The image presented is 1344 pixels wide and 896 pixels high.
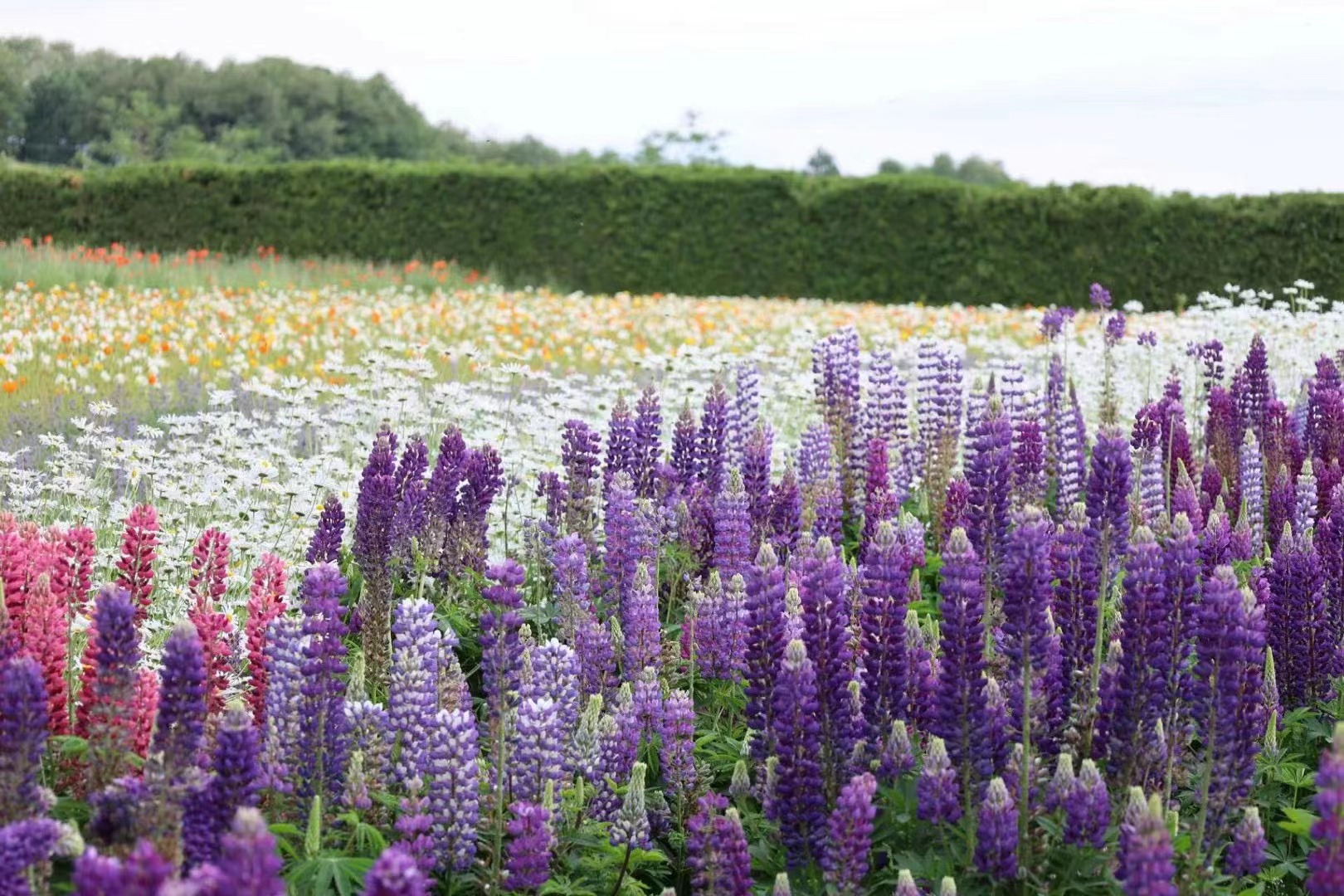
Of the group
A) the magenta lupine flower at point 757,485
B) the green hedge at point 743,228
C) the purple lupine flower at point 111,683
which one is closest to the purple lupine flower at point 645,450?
the magenta lupine flower at point 757,485

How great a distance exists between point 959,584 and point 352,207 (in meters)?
24.4

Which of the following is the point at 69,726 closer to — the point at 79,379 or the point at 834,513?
the point at 834,513

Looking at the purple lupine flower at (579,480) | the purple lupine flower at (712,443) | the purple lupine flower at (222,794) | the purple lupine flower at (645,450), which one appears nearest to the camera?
the purple lupine flower at (222,794)

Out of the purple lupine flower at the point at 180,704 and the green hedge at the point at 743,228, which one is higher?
the green hedge at the point at 743,228

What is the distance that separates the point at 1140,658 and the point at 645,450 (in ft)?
9.16

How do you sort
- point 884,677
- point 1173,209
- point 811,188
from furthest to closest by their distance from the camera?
1. point 811,188
2. point 1173,209
3. point 884,677

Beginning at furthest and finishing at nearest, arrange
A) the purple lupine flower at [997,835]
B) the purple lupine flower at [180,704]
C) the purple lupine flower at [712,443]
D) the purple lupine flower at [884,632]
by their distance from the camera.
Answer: the purple lupine flower at [712,443] < the purple lupine flower at [884,632] < the purple lupine flower at [997,835] < the purple lupine flower at [180,704]

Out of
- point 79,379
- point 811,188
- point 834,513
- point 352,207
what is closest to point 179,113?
point 352,207

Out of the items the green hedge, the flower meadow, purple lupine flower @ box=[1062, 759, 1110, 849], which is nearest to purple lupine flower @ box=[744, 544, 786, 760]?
the flower meadow

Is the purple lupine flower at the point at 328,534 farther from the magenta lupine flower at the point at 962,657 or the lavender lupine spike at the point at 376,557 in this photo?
the magenta lupine flower at the point at 962,657

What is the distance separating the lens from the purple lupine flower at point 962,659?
3.03 metres

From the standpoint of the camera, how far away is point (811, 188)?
78.5ft

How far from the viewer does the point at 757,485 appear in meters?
5.26

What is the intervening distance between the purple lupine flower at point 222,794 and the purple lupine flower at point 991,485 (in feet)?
6.44
